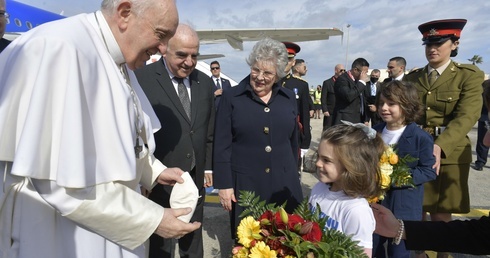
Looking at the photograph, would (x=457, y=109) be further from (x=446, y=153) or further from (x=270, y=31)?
(x=270, y=31)

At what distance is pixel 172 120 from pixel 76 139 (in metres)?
1.42

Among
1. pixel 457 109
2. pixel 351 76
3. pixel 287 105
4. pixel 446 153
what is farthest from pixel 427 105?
pixel 351 76

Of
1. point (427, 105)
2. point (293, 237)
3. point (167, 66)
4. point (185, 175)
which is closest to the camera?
point (293, 237)

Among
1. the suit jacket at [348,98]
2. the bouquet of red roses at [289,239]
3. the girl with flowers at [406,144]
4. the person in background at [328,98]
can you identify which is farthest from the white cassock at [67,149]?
the person in background at [328,98]

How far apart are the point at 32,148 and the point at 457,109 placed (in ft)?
10.5

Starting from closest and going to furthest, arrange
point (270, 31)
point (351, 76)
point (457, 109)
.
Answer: point (457, 109), point (351, 76), point (270, 31)

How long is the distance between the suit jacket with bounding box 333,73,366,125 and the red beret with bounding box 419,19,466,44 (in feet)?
11.8

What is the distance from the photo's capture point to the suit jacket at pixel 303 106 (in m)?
4.47

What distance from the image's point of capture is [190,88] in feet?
9.13

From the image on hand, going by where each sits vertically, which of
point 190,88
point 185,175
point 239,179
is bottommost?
point 239,179

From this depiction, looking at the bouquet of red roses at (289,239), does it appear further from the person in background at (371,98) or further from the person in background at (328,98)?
the person in background at (328,98)

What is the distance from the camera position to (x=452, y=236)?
1.70 metres

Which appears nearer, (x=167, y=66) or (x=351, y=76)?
(x=167, y=66)

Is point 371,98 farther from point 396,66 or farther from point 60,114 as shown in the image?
point 60,114
